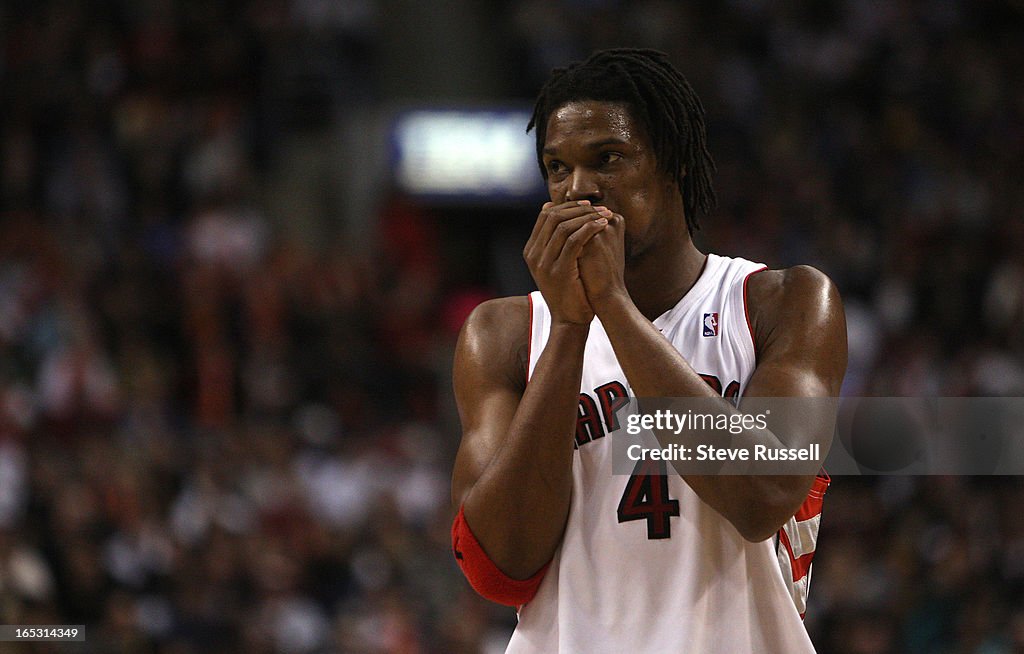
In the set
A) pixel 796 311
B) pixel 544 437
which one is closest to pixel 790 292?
pixel 796 311

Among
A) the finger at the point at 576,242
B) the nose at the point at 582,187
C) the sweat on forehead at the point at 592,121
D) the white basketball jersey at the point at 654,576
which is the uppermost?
the sweat on forehead at the point at 592,121

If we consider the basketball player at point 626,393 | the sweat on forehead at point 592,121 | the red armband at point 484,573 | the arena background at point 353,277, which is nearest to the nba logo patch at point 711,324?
the basketball player at point 626,393

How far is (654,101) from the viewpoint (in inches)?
118

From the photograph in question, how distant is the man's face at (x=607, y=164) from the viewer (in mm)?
2875

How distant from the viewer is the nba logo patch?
2.98 meters

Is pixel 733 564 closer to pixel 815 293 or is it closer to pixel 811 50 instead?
pixel 815 293

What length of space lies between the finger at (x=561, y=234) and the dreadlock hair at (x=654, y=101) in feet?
1.12

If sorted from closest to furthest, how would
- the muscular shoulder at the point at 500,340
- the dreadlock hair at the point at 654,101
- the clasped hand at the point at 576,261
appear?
the clasped hand at the point at 576,261 < the dreadlock hair at the point at 654,101 < the muscular shoulder at the point at 500,340

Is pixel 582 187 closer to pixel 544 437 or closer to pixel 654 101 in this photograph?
pixel 654 101

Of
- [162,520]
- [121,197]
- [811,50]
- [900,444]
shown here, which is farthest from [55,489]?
[811,50]

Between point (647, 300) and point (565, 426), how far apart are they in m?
0.50

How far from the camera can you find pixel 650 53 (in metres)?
3.14

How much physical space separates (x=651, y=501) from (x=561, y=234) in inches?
23.4

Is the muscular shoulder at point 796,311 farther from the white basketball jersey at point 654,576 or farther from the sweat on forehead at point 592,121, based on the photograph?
the sweat on forehead at point 592,121
